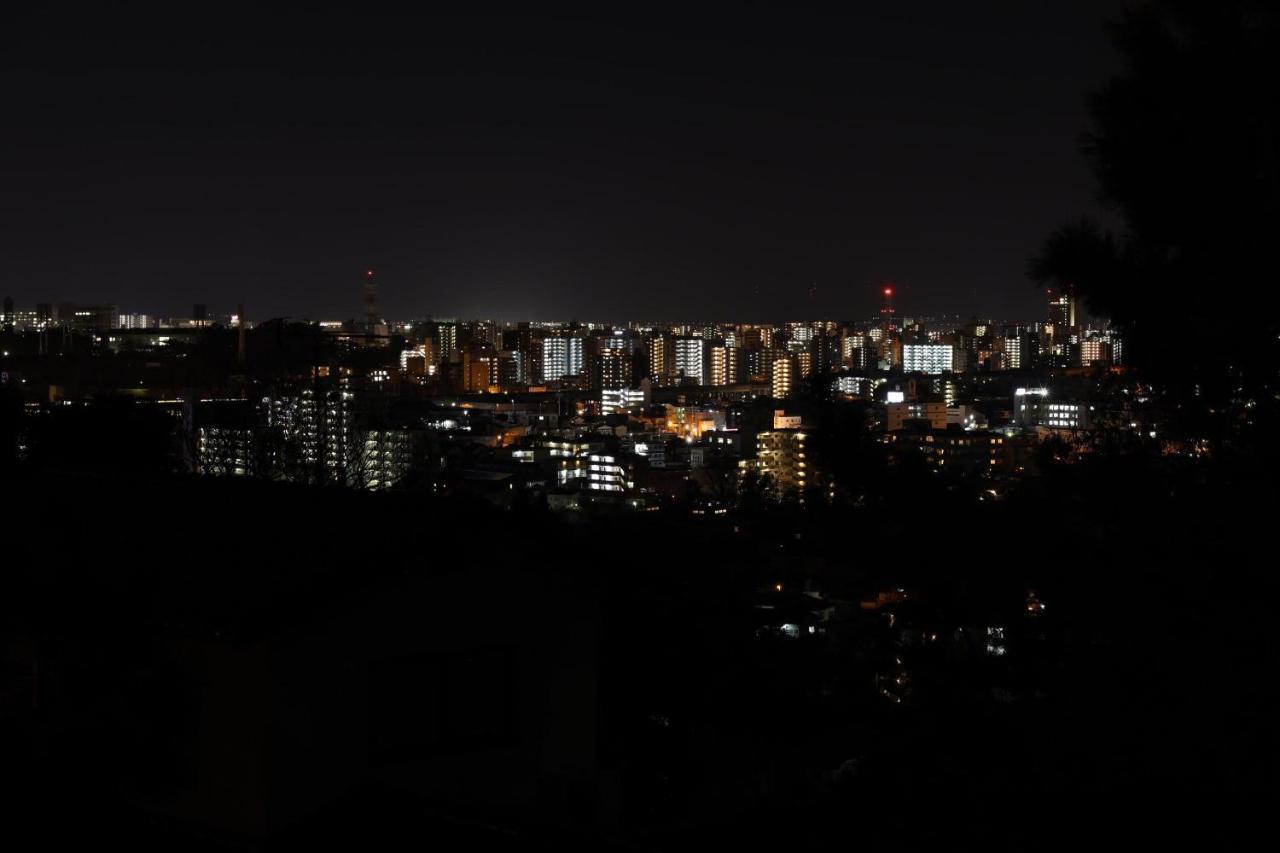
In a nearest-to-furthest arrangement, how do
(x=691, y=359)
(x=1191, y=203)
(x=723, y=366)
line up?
(x=1191, y=203) → (x=723, y=366) → (x=691, y=359)

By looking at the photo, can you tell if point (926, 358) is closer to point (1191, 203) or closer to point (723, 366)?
point (723, 366)

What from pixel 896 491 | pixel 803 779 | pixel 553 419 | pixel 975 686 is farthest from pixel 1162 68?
pixel 553 419

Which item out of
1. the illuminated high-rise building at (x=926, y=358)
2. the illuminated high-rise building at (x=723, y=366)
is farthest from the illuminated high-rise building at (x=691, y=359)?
the illuminated high-rise building at (x=926, y=358)

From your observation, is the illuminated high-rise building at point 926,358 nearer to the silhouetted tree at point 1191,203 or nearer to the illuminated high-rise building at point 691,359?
the illuminated high-rise building at point 691,359

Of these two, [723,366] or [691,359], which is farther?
[691,359]

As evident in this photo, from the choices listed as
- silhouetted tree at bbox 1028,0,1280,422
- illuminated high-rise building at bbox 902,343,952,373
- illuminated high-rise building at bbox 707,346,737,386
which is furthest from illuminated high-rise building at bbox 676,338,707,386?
silhouetted tree at bbox 1028,0,1280,422

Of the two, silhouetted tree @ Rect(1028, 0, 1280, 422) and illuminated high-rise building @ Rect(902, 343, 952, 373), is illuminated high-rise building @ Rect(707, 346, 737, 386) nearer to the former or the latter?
illuminated high-rise building @ Rect(902, 343, 952, 373)

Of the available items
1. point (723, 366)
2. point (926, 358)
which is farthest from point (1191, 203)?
point (723, 366)

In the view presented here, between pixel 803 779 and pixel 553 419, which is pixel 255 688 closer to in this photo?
pixel 803 779

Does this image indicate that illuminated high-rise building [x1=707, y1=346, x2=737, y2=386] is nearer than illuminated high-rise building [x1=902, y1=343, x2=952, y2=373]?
No

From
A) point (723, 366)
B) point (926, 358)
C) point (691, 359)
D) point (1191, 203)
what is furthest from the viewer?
point (691, 359)

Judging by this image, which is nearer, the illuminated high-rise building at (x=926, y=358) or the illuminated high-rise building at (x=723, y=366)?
the illuminated high-rise building at (x=926, y=358)
